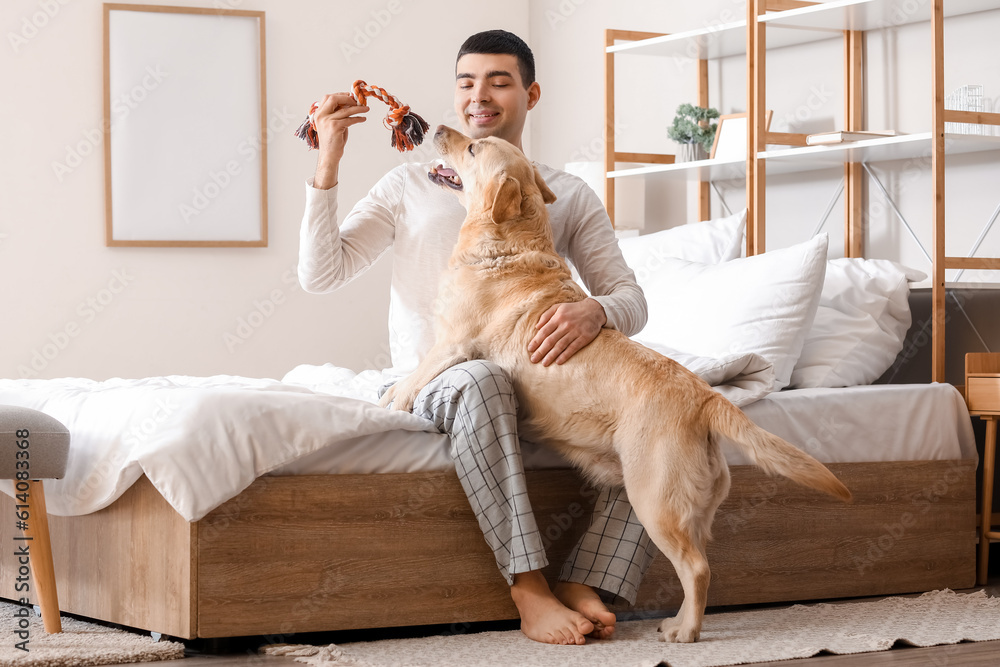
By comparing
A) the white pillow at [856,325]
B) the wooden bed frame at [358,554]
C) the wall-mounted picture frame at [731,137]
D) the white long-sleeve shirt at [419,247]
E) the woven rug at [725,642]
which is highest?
the wall-mounted picture frame at [731,137]

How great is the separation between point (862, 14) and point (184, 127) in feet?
8.56

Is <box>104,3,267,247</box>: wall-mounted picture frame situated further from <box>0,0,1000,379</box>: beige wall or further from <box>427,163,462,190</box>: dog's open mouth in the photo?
<box>427,163,462,190</box>: dog's open mouth

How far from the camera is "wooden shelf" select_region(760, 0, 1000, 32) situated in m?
3.24

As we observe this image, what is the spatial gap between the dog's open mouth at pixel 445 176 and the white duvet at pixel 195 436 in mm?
563

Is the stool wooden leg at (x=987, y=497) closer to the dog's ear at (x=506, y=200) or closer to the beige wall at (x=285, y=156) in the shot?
the beige wall at (x=285, y=156)

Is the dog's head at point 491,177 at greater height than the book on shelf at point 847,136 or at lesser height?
lesser

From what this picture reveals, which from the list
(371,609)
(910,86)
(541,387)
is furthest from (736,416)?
(910,86)

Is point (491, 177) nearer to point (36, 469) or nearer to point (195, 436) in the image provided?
point (195, 436)

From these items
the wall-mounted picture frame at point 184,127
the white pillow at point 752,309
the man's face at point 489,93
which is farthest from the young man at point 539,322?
the wall-mounted picture frame at point 184,127

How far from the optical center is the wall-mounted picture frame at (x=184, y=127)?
454 centimetres

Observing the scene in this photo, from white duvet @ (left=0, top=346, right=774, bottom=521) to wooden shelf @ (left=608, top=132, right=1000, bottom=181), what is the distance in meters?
1.70

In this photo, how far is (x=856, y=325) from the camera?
2990 mm

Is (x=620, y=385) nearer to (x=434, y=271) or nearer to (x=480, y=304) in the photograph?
(x=480, y=304)

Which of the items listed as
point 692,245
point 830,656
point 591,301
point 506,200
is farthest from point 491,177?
point 692,245
